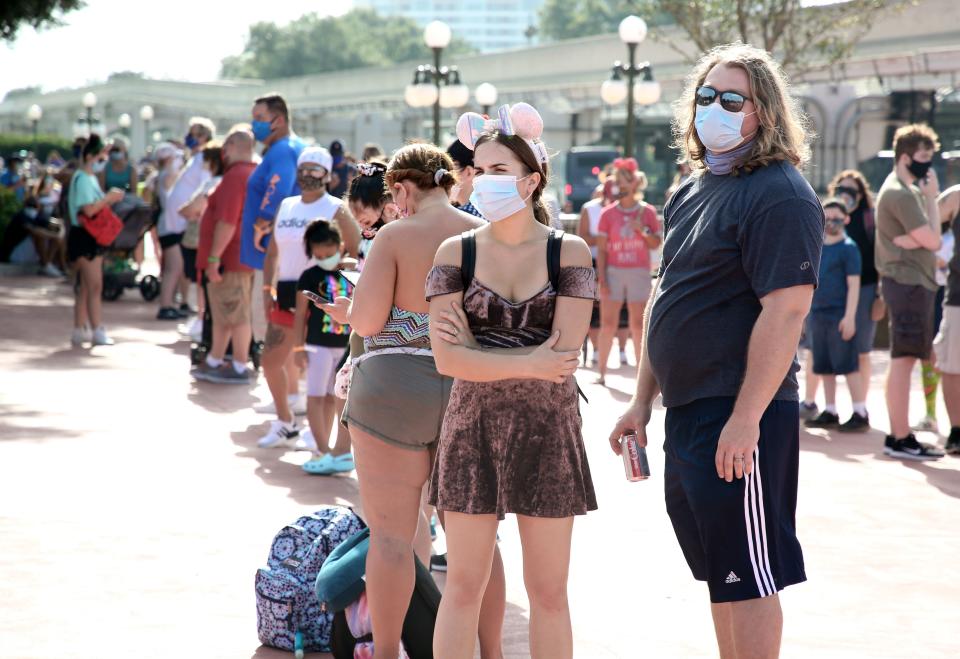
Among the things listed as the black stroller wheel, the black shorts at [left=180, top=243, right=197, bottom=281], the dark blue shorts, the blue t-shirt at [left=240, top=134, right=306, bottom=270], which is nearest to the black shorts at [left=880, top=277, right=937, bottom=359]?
the dark blue shorts

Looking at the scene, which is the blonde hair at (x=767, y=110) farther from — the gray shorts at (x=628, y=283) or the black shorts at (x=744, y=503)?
the gray shorts at (x=628, y=283)

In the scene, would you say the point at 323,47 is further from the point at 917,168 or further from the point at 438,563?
the point at 438,563

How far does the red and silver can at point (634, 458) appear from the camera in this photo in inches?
158

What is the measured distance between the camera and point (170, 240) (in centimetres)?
1571

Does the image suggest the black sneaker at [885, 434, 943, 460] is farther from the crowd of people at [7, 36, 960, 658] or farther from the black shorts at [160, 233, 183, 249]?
the black shorts at [160, 233, 183, 249]

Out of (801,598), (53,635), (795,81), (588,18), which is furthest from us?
(588,18)

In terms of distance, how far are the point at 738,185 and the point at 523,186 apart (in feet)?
2.06

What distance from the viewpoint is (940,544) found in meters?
6.84

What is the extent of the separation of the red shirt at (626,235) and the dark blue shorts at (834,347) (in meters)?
2.22

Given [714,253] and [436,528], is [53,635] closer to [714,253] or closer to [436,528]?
[436,528]

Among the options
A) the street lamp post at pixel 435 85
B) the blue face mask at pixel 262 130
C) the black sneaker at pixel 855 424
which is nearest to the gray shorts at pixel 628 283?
the black sneaker at pixel 855 424

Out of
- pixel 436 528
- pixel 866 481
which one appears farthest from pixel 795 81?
pixel 436 528

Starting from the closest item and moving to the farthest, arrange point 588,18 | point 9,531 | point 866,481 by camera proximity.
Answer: point 9,531, point 866,481, point 588,18

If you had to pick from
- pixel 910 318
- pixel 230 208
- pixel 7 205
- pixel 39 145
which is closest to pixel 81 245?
pixel 230 208
